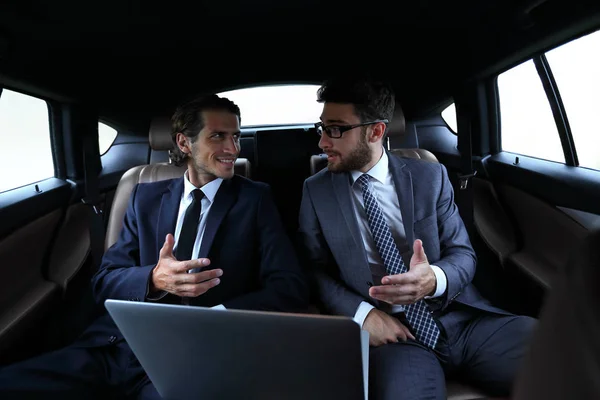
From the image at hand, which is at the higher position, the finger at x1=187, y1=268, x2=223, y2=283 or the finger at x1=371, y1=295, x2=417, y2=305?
the finger at x1=187, y1=268, x2=223, y2=283

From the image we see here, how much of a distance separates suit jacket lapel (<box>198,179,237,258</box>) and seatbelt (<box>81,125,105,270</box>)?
69 centimetres

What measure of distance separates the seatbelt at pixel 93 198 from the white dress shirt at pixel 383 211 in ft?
3.93

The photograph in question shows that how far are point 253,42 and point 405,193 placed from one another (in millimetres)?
1323

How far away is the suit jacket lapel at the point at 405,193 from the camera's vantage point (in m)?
1.60

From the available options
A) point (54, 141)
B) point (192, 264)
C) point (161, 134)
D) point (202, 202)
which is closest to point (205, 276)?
point (192, 264)

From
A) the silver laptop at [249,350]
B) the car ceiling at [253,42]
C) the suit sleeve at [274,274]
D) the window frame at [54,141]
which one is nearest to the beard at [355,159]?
the suit sleeve at [274,274]

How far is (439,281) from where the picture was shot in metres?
1.44

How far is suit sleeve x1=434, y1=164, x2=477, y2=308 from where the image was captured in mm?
1485

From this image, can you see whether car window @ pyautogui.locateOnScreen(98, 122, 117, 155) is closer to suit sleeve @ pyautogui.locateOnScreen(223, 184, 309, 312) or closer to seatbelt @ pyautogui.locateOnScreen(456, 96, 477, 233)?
suit sleeve @ pyautogui.locateOnScreen(223, 184, 309, 312)

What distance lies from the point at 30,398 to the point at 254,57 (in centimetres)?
207

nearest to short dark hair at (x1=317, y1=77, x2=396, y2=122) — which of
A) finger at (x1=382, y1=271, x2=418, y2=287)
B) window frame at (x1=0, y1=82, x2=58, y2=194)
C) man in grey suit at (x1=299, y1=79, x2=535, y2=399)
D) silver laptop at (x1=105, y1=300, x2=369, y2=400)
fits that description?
man in grey suit at (x1=299, y1=79, x2=535, y2=399)

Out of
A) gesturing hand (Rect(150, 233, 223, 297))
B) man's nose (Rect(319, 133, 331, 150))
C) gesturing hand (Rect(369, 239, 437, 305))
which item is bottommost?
gesturing hand (Rect(369, 239, 437, 305))

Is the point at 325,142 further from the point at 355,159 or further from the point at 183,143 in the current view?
the point at 183,143

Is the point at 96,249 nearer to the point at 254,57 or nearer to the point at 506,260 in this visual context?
the point at 254,57
